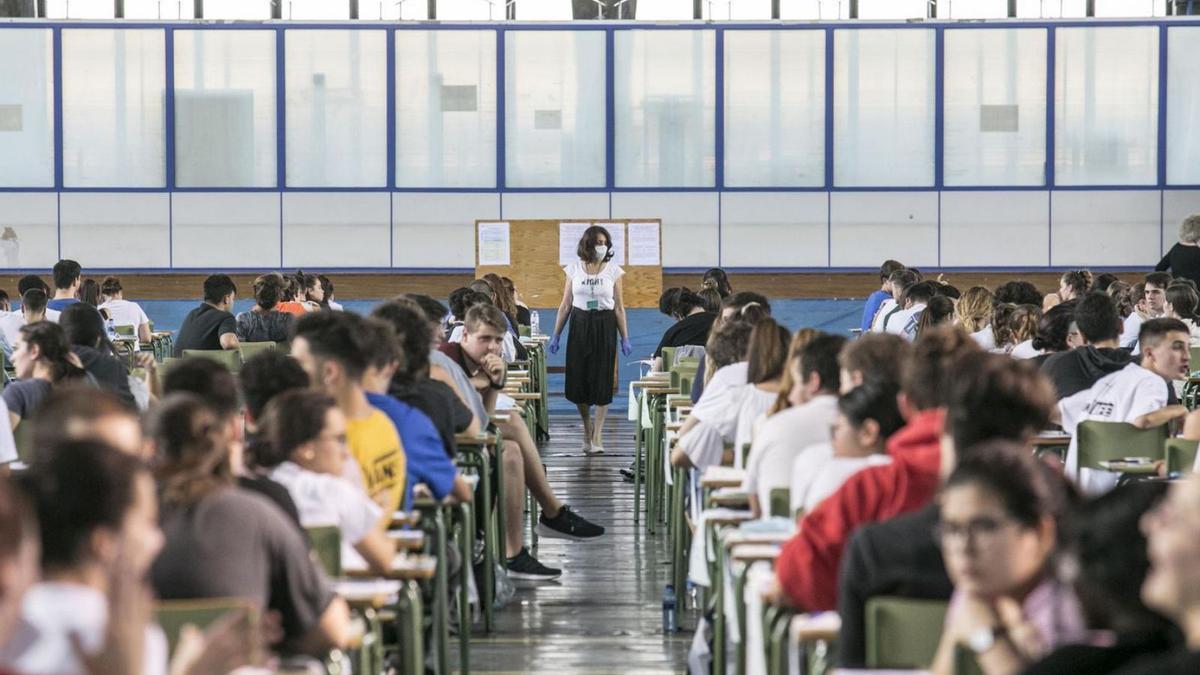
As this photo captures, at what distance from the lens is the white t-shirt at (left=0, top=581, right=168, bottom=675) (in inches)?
88.4

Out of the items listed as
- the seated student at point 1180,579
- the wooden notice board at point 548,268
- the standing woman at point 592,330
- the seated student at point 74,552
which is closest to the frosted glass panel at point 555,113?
the wooden notice board at point 548,268

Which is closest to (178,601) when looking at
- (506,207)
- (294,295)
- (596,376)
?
(596,376)

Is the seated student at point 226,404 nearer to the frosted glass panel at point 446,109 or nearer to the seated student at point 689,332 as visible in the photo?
the seated student at point 689,332

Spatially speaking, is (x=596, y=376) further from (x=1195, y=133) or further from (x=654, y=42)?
(x=1195, y=133)

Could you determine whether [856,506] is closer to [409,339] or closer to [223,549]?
[223,549]

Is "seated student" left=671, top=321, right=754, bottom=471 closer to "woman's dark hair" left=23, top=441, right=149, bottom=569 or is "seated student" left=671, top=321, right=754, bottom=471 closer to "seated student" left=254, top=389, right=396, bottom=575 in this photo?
"seated student" left=254, top=389, right=396, bottom=575

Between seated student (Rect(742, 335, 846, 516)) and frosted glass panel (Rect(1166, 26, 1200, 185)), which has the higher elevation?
frosted glass panel (Rect(1166, 26, 1200, 185))

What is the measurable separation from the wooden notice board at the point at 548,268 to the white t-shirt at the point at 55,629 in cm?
1470

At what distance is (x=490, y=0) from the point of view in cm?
1831

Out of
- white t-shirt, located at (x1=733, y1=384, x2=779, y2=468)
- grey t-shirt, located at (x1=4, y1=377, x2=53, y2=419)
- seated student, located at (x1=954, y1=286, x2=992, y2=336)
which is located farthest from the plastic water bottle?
seated student, located at (x1=954, y1=286, x2=992, y2=336)

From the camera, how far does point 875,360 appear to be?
4309 mm

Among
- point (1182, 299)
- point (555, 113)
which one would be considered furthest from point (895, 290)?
point (555, 113)

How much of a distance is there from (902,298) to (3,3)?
449 inches

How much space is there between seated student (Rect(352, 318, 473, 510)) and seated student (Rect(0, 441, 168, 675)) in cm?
266
